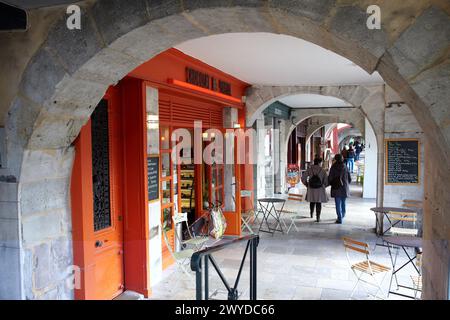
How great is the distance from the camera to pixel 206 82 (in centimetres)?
619

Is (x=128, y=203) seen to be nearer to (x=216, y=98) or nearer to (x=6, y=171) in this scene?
(x=6, y=171)

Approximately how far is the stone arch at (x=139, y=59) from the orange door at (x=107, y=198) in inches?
32.6

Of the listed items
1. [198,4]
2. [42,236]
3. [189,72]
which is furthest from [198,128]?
[198,4]

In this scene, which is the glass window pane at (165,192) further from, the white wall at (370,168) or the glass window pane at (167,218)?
the white wall at (370,168)

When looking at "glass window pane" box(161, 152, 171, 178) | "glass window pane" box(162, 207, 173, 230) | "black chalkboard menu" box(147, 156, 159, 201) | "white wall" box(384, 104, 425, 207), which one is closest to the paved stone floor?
"glass window pane" box(162, 207, 173, 230)

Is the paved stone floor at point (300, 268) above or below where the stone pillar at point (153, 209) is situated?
below

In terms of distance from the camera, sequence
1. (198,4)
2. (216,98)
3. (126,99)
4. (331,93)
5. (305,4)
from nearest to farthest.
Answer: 1. (305,4)
2. (198,4)
3. (126,99)
4. (216,98)
5. (331,93)

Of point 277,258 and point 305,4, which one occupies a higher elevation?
point 305,4

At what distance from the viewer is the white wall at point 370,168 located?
11.9 metres

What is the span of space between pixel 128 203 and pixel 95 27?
97.4 inches

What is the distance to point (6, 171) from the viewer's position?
2.76 metres

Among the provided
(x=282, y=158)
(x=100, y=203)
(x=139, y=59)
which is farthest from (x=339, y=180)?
(x=139, y=59)

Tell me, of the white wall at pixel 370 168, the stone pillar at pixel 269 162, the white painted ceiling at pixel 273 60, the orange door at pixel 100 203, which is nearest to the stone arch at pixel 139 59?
the orange door at pixel 100 203
